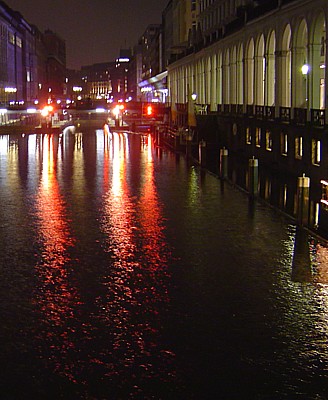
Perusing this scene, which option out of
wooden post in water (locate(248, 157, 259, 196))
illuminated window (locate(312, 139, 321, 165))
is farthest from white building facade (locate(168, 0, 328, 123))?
wooden post in water (locate(248, 157, 259, 196))

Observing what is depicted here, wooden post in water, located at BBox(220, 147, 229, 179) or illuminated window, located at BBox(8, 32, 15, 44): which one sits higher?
illuminated window, located at BBox(8, 32, 15, 44)

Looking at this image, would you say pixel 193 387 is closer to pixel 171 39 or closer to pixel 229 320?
pixel 229 320

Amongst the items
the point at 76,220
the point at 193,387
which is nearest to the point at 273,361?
the point at 193,387

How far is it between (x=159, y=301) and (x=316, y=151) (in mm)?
20253

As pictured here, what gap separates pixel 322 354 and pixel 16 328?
440 cm

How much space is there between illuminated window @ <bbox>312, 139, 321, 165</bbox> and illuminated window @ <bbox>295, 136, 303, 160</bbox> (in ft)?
6.64

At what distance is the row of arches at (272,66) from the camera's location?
3553 cm

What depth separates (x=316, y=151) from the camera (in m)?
31.1

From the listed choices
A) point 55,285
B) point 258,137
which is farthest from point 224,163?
point 55,285

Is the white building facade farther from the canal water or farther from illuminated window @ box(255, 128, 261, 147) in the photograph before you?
the canal water

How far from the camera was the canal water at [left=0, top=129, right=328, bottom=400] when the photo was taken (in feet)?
29.5

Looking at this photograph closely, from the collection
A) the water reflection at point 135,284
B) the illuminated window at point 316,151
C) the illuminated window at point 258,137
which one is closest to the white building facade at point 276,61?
the illuminated window at point 258,137

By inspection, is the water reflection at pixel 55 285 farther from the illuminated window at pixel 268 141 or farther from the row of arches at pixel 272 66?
the illuminated window at pixel 268 141

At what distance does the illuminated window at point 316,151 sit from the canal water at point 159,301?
764cm
